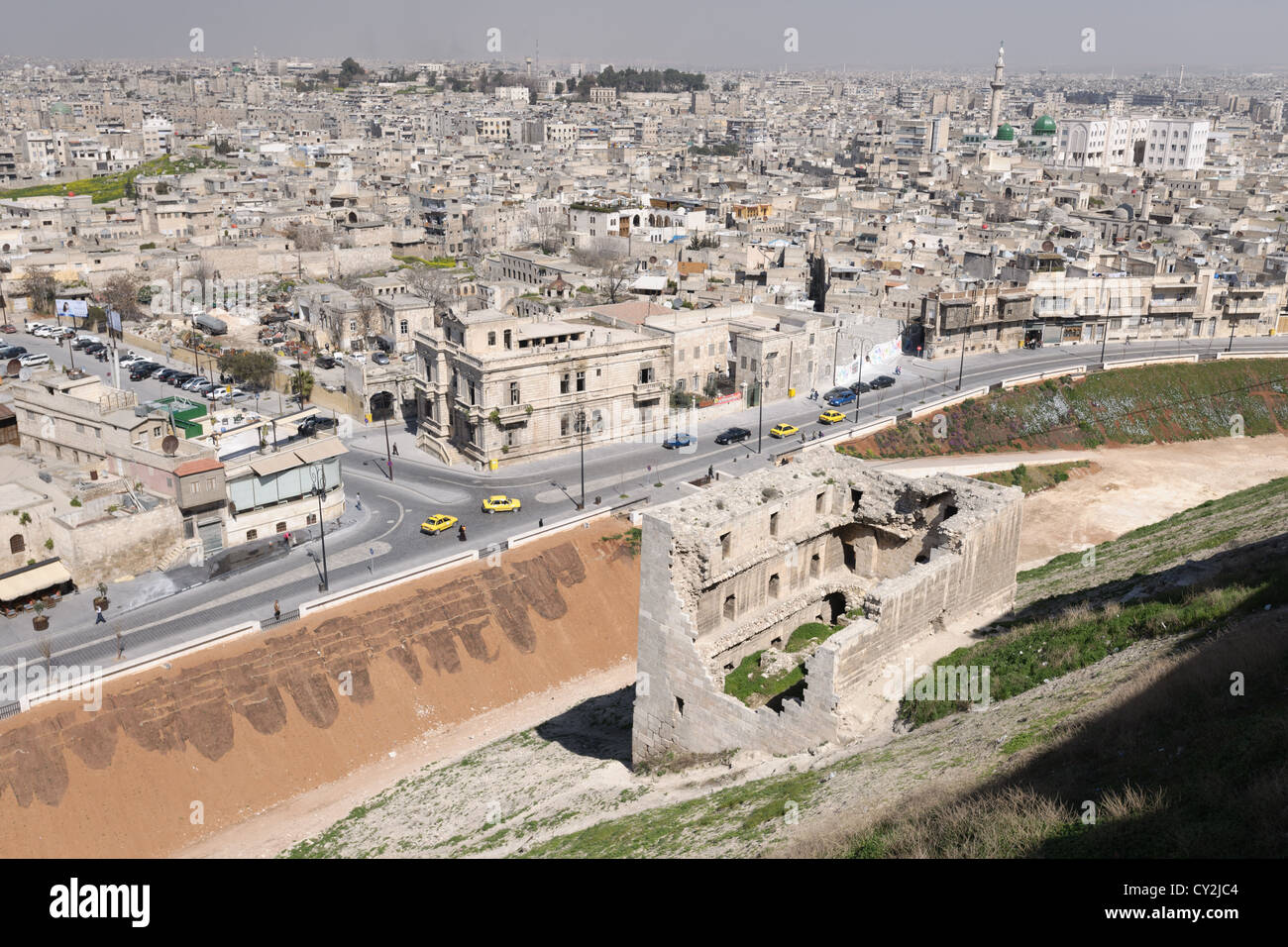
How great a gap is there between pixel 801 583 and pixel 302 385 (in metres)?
41.7

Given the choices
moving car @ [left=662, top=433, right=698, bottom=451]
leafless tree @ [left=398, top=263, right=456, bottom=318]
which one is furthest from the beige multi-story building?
leafless tree @ [left=398, top=263, right=456, bottom=318]

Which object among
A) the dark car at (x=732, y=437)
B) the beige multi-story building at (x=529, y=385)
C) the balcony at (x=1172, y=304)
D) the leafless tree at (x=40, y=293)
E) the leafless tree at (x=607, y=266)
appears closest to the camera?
the beige multi-story building at (x=529, y=385)

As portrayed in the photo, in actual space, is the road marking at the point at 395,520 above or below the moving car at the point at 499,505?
below

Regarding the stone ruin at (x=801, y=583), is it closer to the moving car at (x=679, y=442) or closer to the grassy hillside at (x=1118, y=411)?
the moving car at (x=679, y=442)

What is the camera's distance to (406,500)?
50.5 meters

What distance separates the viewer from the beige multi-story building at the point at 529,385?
55031mm

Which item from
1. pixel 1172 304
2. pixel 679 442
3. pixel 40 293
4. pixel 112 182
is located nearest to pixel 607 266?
pixel 679 442

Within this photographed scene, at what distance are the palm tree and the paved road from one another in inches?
196

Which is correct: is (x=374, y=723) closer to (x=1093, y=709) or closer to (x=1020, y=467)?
(x=1093, y=709)

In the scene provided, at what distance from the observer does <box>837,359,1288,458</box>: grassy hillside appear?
65.5m

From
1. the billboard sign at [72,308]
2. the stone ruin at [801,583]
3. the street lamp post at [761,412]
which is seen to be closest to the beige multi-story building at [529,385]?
the street lamp post at [761,412]

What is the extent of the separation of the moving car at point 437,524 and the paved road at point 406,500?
19.0 inches

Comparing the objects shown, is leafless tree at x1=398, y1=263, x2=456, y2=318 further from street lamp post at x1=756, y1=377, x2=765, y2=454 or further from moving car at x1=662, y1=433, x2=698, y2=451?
moving car at x1=662, y1=433, x2=698, y2=451

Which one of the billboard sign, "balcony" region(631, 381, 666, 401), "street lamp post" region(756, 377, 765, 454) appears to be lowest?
"street lamp post" region(756, 377, 765, 454)
